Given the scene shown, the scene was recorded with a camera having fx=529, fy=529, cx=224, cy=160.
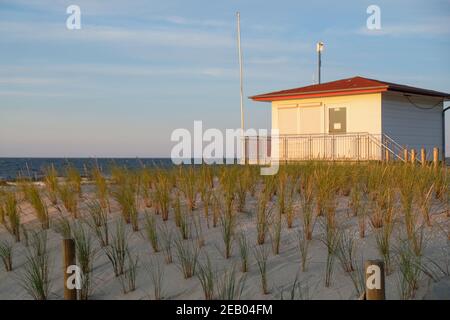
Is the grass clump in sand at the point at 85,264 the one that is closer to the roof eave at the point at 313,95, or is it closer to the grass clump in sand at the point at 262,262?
the grass clump in sand at the point at 262,262

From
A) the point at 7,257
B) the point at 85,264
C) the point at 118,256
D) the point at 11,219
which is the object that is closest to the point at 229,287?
the point at 118,256

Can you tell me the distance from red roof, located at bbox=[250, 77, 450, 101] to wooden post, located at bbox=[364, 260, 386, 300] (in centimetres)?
1566

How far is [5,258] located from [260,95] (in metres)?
16.8

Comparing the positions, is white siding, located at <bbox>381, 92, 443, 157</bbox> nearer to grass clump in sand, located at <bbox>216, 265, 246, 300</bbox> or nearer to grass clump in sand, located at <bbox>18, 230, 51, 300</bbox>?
grass clump in sand, located at <bbox>216, 265, 246, 300</bbox>

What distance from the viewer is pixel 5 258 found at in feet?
21.7

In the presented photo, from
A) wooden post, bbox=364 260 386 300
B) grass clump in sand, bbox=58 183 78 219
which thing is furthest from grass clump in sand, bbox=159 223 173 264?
wooden post, bbox=364 260 386 300

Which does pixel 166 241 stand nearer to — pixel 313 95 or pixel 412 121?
pixel 313 95

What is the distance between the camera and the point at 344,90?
19.7 meters

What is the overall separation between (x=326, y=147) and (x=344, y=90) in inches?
88.0

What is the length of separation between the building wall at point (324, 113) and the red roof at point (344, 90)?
30cm
